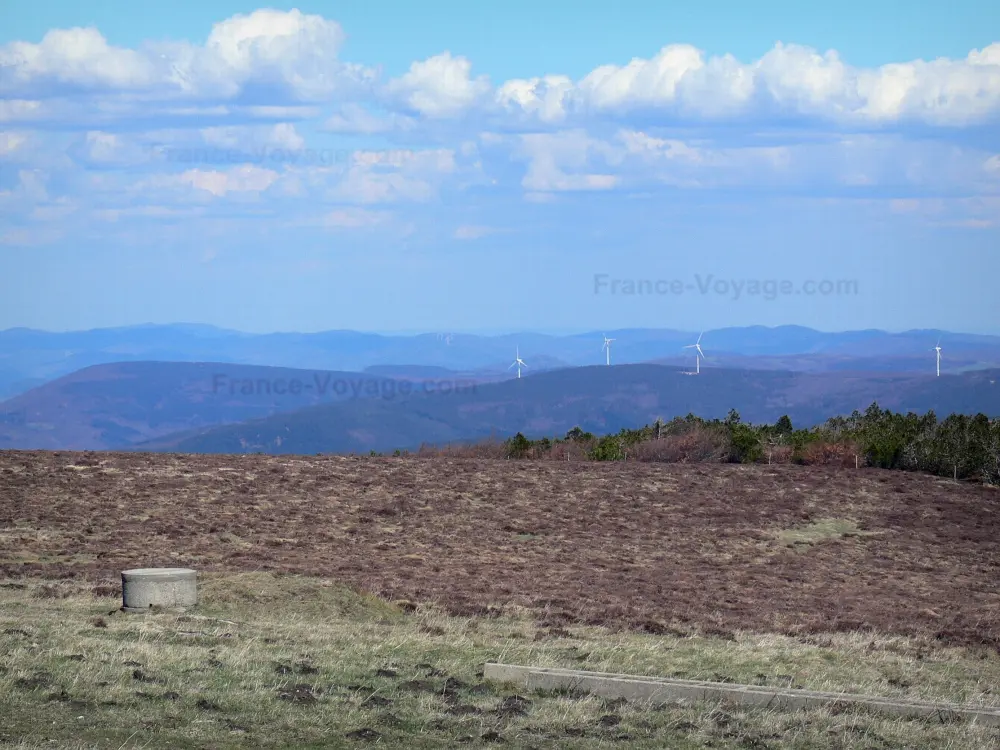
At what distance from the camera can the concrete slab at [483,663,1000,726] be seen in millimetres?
12047

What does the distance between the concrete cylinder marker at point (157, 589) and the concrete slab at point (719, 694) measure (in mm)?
6570

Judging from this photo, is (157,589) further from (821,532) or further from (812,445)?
(812,445)

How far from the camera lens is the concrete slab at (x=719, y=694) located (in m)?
12.0

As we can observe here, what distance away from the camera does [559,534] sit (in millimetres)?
32156

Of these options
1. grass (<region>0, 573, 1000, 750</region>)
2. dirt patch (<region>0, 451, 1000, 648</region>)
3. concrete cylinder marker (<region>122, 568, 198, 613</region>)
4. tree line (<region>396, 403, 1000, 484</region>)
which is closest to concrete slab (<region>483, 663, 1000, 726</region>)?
grass (<region>0, 573, 1000, 750</region>)

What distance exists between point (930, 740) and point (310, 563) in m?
15.6

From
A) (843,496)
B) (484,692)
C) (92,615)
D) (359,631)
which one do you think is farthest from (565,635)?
(843,496)

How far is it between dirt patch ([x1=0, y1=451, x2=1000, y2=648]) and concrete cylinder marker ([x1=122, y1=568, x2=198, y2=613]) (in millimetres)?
3428

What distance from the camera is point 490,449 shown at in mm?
48750

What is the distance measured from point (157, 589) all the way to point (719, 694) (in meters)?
9.00

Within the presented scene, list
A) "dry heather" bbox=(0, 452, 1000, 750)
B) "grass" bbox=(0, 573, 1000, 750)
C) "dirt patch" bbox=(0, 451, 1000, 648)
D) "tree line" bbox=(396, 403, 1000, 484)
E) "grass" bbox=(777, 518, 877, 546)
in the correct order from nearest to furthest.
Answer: "grass" bbox=(0, 573, 1000, 750) → "dry heather" bbox=(0, 452, 1000, 750) → "dirt patch" bbox=(0, 451, 1000, 648) → "grass" bbox=(777, 518, 877, 546) → "tree line" bbox=(396, 403, 1000, 484)

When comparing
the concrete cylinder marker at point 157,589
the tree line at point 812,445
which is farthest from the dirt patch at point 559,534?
the concrete cylinder marker at point 157,589

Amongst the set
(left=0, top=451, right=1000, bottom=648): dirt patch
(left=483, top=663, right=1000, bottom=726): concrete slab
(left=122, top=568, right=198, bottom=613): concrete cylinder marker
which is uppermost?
(left=122, top=568, right=198, bottom=613): concrete cylinder marker

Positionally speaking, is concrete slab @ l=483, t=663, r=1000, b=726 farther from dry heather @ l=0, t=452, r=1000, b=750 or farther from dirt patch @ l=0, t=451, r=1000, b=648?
dirt patch @ l=0, t=451, r=1000, b=648
